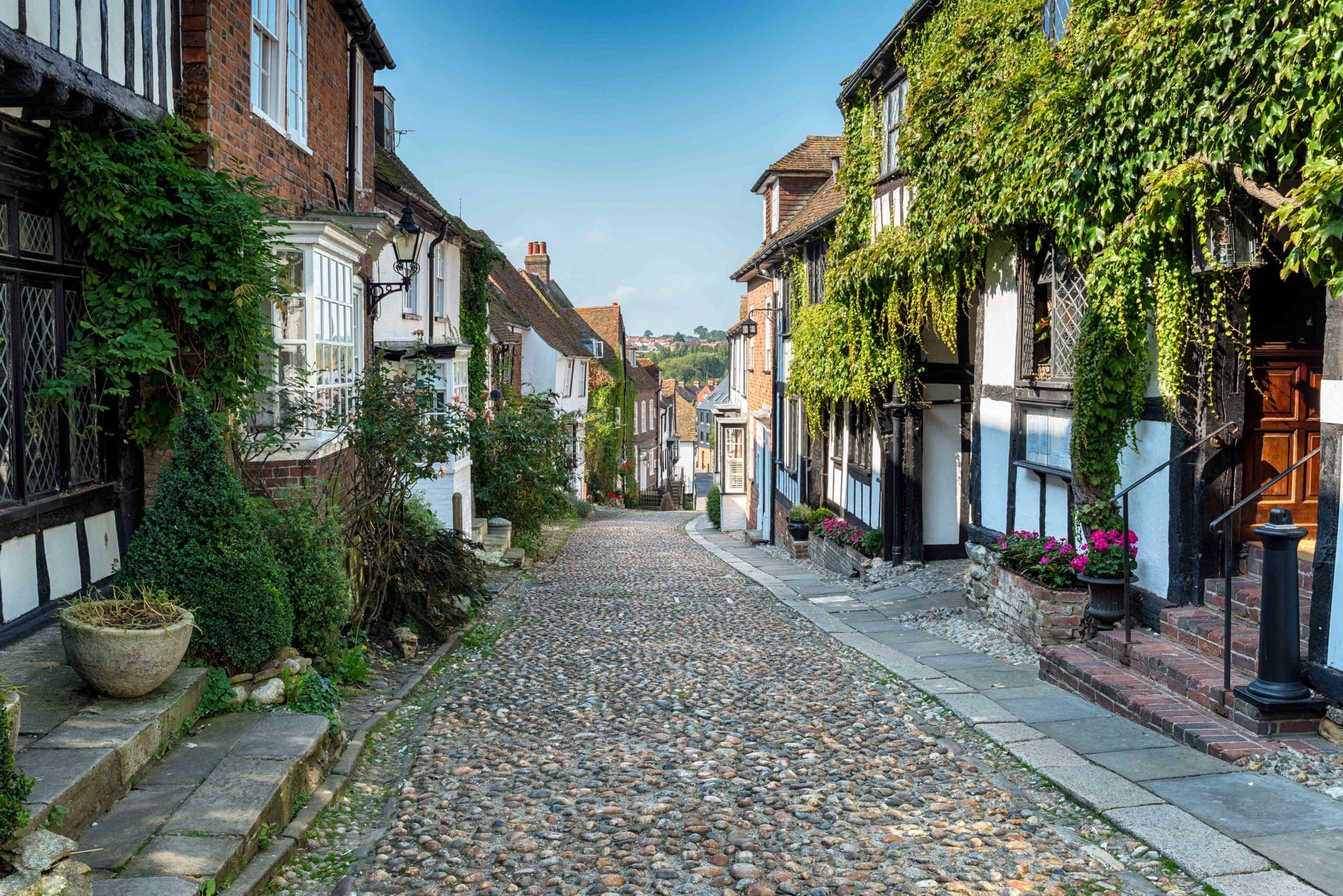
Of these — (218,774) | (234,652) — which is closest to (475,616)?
(234,652)

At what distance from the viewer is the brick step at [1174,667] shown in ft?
21.7

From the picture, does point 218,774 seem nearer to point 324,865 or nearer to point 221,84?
point 324,865

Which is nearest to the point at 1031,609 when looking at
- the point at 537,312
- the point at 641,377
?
the point at 537,312

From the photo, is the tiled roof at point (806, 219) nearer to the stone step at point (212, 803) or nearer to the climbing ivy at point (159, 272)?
the climbing ivy at point (159, 272)

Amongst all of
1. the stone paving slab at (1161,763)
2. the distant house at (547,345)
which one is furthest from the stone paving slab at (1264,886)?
the distant house at (547,345)

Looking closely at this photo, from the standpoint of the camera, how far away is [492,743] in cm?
674

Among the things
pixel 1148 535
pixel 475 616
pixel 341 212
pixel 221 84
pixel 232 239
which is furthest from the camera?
pixel 475 616

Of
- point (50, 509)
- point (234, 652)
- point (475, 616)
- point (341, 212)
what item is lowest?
point (475, 616)

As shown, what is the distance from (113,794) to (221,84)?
18.2 ft

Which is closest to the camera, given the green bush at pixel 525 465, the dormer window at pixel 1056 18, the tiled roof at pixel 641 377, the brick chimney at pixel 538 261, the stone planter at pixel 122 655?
the stone planter at pixel 122 655

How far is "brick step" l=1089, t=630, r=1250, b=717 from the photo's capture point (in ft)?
21.7

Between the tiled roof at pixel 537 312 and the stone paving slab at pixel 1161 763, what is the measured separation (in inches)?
1168

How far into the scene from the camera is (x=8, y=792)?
346 centimetres

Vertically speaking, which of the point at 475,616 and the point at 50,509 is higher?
the point at 50,509
